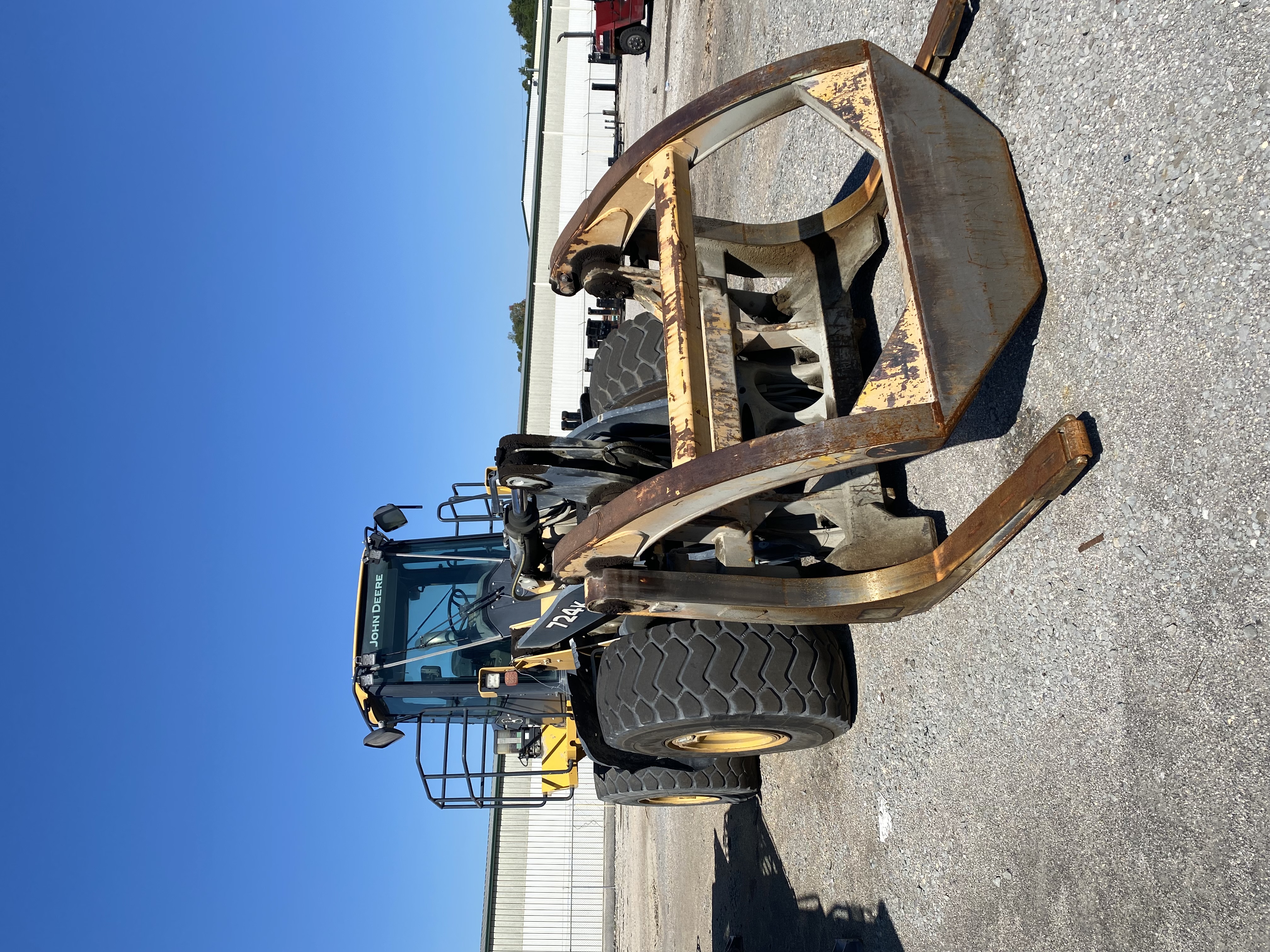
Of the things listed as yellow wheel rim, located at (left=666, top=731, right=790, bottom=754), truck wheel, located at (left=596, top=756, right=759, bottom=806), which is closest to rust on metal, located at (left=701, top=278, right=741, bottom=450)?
yellow wheel rim, located at (left=666, top=731, right=790, bottom=754)

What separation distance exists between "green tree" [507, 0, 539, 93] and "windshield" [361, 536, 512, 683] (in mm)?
34853

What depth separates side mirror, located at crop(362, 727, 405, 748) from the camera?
610 cm

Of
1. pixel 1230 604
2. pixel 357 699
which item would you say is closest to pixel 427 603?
pixel 357 699

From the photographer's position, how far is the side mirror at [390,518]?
20.6 feet

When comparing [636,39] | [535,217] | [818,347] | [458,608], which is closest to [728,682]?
[818,347]

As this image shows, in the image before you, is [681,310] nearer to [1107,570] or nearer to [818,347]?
[818,347]

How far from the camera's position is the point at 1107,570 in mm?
3062

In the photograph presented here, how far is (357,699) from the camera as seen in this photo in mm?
6137

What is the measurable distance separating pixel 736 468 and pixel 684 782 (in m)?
3.44

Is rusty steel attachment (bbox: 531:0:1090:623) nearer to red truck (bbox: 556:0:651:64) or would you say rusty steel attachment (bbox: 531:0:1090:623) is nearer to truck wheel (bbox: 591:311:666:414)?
truck wheel (bbox: 591:311:666:414)

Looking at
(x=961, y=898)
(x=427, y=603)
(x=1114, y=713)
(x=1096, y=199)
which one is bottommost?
(x=961, y=898)

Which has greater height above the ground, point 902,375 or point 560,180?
point 560,180

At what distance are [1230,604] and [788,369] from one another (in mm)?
2335

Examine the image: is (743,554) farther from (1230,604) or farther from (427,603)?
(427,603)
